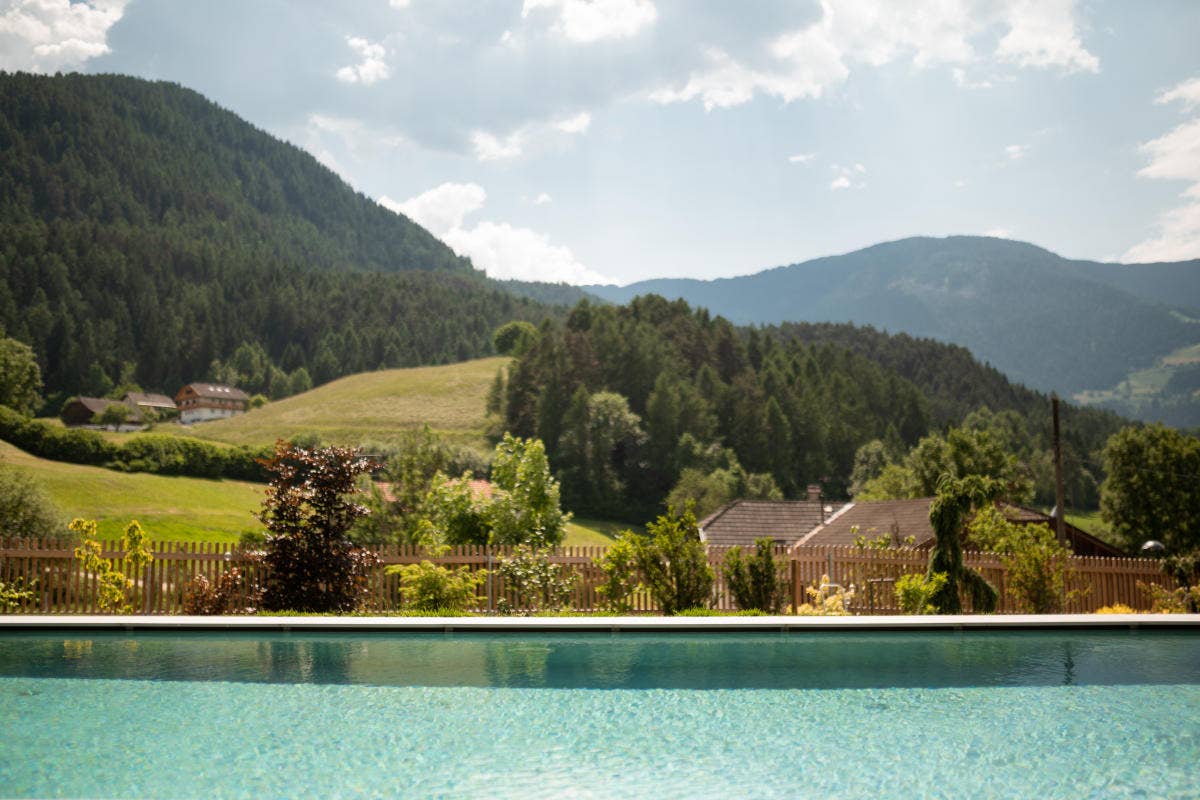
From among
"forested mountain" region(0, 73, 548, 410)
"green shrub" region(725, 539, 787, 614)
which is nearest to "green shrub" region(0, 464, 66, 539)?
"green shrub" region(725, 539, 787, 614)

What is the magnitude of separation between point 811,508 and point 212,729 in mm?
37206

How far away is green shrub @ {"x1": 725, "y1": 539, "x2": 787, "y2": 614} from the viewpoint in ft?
51.1

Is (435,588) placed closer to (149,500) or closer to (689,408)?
(149,500)

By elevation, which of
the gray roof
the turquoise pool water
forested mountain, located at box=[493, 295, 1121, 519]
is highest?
forested mountain, located at box=[493, 295, 1121, 519]

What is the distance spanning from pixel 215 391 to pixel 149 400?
10.1 m

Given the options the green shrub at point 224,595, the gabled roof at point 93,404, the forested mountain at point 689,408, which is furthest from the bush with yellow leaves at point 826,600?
the gabled roof at point 93,404

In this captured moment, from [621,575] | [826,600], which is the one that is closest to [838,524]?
[826,600]

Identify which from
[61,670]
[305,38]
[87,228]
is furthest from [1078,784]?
[87,228]

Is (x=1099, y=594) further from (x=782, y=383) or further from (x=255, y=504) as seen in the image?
(x=782, y=383)

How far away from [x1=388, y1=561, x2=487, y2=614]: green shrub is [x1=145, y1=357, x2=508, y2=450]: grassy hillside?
2720 inches

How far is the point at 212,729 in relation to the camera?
766 cm

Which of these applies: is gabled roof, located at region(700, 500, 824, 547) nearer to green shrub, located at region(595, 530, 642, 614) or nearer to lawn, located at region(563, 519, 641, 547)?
lawn, located at region(563, 519, 641, 547)

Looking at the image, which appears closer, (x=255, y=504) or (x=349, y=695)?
(x=349, y=695)

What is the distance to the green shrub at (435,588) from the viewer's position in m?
15.2
